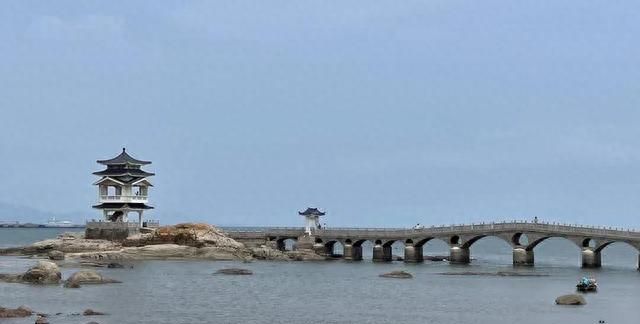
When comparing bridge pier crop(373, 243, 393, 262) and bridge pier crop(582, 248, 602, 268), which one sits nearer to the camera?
bridge pier crop(582, 248, 602, 268)

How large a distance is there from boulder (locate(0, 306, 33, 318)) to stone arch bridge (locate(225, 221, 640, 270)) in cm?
6633

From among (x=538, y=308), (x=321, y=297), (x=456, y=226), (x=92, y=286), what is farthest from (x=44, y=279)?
(x=456, y=226)

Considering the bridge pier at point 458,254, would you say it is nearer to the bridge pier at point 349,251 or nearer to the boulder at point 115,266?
the bridge pier at point 349,251

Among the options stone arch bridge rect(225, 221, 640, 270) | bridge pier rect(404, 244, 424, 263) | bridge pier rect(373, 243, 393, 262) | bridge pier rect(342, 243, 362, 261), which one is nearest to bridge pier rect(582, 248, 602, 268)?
stone arch bridge rect(225, 221, 640, 270)

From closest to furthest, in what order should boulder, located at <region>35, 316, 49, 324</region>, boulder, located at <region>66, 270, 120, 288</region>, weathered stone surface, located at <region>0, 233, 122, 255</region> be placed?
1. boulder, located at <region>35, 316, 49, 324</region>
2. boulder, located at <region>66, 270, 120, 288</region>
3. weathered stone surface, located at <region>0, 233, 122, 255</region>

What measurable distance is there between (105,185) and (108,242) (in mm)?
9570

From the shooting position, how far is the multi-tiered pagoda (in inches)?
5037

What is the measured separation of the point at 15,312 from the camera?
5947 cm

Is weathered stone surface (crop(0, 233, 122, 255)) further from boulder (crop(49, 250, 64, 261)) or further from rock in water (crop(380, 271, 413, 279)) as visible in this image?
rock in water (crop(380, 271, 413, 279))

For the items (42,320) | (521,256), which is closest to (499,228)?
(521,256)

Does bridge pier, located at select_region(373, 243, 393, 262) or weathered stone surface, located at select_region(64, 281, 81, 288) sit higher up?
bridge pier, located at select_region(373, 243, 393, 262)

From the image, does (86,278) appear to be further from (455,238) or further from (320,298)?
(455,238)

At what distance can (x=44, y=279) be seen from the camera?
8031 centimetres

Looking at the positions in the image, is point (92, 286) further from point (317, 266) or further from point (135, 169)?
point (135, 169)
